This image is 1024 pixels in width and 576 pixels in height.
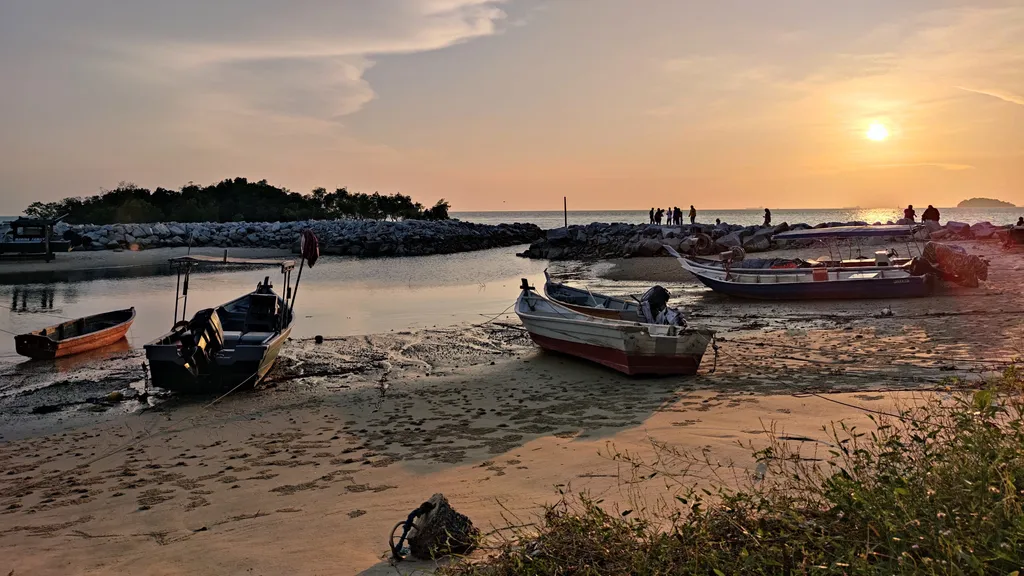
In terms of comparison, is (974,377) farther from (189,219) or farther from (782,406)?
(189,219)

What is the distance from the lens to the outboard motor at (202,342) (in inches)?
468

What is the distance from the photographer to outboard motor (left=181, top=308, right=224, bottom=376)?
39.0ft

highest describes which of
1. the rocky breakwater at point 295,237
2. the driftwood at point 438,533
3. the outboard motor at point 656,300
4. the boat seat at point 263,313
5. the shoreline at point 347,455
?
the rocky breakwater at point 295,237

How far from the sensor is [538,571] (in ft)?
12.7

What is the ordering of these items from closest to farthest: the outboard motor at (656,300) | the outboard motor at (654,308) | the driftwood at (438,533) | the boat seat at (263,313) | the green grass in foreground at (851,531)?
the green grass in foreground at (851,531)
the driftwood at (438,533)
the outboard motor at (654,308)
the outboard motor at (656,300)
the boat seat at (263,313)

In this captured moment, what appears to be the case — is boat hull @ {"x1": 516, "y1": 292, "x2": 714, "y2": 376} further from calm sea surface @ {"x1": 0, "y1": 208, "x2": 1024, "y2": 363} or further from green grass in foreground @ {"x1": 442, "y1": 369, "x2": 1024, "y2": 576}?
calm sea surface @ {"x1": 0, "y1": 208, "x2": 1024, "y2": 363}

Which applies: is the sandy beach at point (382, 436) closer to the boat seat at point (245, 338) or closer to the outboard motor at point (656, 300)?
the boat seat at point (245, 338)

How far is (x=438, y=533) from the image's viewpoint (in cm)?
481

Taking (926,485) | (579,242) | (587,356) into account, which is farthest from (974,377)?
(579,242)

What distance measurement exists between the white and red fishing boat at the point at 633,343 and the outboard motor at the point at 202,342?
6336 millimetres

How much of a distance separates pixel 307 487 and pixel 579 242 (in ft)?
142

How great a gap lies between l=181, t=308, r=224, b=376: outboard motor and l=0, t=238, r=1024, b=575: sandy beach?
64cm

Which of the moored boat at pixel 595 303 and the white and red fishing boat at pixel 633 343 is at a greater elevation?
the moored boat at pixel 595 303

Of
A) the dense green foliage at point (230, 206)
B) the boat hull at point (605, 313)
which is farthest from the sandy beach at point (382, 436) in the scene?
the dense green foliage at point (230, 206)
